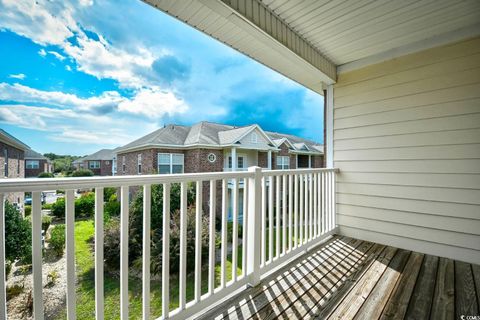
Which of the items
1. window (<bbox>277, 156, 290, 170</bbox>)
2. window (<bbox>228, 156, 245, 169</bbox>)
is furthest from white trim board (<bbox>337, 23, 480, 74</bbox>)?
window (<bbox>277, 156, 290, 170</bbox>)

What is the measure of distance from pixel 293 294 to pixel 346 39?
2677 mm

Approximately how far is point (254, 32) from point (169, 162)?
9.54m

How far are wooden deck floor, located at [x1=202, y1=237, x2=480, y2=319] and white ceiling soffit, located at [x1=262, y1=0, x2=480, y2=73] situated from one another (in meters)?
2.41

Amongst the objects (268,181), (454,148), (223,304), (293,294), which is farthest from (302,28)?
(223,304)

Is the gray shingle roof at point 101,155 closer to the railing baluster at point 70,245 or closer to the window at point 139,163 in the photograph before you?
the window at point 139,163

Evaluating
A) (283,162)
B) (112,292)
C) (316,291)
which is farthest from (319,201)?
(283,162)

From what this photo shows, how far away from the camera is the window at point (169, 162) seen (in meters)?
10.6

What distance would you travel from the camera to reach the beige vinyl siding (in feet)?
7.66

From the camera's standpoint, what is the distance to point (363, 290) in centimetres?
177

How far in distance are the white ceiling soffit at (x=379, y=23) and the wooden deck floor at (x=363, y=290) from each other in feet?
7.91

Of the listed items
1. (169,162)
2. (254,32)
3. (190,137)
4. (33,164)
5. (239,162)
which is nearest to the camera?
(254,32)

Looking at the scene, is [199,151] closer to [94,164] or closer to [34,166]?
[34,166]

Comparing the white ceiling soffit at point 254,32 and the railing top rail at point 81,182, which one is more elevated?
the white ceiling soffit at point 254,32

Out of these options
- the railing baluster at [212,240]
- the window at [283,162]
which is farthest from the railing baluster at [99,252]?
the window at [283,162]
